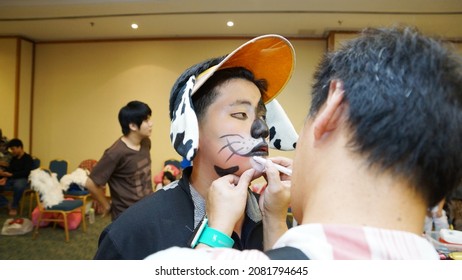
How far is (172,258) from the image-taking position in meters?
0.51

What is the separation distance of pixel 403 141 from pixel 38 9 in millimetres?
4598

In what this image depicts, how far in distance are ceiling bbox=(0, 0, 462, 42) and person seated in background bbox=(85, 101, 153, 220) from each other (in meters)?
1.95

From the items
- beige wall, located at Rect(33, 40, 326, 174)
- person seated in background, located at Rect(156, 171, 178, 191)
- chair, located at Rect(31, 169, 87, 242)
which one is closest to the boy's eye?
person seated in background, located at Rect(156, 171, 178, 191)

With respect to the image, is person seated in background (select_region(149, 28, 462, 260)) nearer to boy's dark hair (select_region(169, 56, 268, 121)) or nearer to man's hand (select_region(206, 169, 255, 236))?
man's hand (select_region(206, 169, 255, 236))

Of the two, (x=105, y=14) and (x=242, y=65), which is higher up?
(x=105, y=14)

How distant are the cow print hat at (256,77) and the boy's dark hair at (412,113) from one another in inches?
15.8

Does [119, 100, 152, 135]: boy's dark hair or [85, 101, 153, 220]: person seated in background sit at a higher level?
[119, 100, 152, 135]: boy's dark hair

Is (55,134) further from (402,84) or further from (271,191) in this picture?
(402,84)

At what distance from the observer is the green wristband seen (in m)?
0.64

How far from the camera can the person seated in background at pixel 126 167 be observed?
2.07 m

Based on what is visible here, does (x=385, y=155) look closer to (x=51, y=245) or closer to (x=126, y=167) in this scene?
(x=126, y=167)

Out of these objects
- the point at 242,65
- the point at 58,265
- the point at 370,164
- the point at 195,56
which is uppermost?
the point at 195,56

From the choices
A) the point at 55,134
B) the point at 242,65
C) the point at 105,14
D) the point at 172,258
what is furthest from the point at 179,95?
the point at 55,134

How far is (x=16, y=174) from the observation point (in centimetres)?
422
